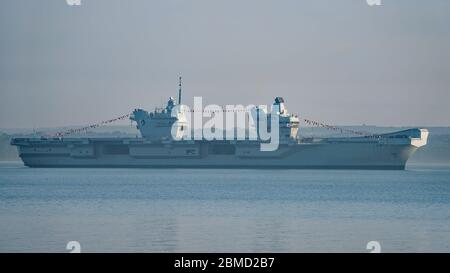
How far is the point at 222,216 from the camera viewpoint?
122 ft

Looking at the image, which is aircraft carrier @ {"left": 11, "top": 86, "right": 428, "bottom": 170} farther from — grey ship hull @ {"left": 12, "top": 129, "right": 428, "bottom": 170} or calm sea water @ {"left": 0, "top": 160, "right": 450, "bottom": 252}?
calm sea water @ {"left": 0, "top": 160, "right": 450, "bottom": 252}

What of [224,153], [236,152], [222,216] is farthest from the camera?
[224,153]

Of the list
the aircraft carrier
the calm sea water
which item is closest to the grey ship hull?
the aircraft carrier

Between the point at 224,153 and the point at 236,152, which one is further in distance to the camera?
the point at 224,153

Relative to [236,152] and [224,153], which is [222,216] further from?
[224,153]

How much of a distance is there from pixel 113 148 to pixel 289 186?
28.3m

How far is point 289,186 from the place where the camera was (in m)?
57.8

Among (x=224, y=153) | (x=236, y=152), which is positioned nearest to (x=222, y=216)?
(x=236, y=152)

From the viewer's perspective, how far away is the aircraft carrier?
7719 cm

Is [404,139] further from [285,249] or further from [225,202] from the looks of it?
[285,249]

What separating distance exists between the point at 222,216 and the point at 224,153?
143 feet

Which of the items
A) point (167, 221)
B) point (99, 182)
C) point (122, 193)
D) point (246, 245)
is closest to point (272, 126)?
point (99, 182)

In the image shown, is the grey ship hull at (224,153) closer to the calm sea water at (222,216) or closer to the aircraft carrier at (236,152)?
the aircraft carrier at (236,152)
